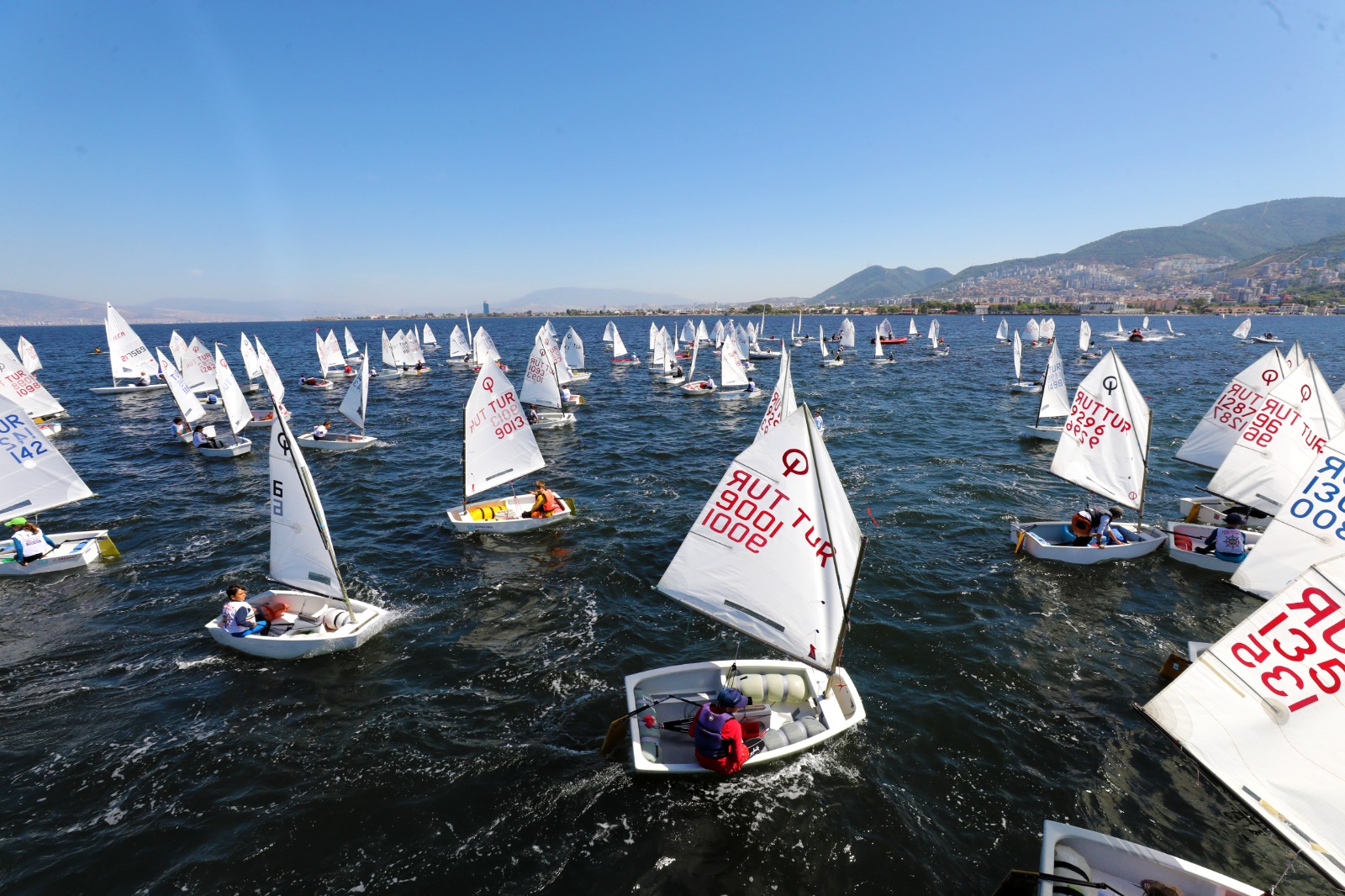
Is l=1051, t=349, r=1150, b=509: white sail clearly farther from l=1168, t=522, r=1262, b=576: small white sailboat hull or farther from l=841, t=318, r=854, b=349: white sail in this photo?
l=841, t=318, r=854, b=349: white sail

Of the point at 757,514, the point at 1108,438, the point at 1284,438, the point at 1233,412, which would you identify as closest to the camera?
the point at 757,514

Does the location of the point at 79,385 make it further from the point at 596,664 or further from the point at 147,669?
the point at 596,664

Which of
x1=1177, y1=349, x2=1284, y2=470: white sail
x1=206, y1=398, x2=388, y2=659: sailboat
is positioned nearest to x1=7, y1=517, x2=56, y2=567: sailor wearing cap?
x1=206, y1=398, x2=388, y2=659: sailboat

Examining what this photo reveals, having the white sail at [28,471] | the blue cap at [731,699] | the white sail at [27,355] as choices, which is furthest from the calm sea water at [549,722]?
the white sail at [27,355]

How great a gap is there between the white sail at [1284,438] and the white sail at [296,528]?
29645mm

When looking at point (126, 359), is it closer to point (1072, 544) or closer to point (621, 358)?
point (621, 358)

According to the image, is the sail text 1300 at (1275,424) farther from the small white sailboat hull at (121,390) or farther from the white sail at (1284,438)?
the small white sailboat hull at (121,390)

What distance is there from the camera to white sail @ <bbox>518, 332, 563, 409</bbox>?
39.3 metres

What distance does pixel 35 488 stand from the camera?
68.8 feet

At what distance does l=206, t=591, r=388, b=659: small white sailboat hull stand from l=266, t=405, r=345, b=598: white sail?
20.9 inches

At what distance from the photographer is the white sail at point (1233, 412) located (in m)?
21.3

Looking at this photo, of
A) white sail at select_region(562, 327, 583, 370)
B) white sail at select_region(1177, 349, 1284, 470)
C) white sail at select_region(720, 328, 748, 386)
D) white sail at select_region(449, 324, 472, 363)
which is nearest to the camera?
white sail at select_region(1177, 349, 1284, 470)

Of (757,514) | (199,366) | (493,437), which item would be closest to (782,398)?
(757,514)

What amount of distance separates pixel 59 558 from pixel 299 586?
11.6 meters
